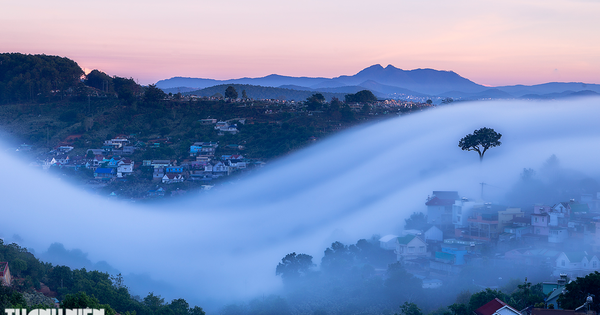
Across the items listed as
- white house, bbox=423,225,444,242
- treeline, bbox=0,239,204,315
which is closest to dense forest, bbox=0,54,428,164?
white house, bbox=423,225,444,242

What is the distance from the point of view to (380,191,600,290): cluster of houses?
17516 mm

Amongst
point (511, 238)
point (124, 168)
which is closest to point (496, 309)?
point (511, 238)

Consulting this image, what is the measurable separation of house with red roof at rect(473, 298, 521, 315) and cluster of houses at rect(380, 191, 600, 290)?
5148 mm

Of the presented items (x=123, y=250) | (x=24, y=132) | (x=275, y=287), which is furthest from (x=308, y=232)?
(x=24, y=132)

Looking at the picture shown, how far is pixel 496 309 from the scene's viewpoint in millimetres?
11820

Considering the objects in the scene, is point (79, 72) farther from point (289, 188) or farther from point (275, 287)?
point (275, 287)

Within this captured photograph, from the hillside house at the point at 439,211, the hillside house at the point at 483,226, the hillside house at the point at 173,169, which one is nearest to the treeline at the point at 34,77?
the hillside house at the point at 173,169

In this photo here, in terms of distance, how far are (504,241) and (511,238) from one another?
0.35m

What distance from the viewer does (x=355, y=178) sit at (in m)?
33.5

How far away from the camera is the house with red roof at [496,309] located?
11.5 meters

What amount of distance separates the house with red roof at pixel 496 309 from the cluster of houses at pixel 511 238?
16.9 feet

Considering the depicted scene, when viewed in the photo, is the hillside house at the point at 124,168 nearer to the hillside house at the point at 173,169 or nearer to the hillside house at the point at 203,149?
the hillside house at the point at 173,169

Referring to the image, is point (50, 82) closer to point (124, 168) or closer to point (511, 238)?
point (124, 168)

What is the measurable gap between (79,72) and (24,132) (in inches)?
514
